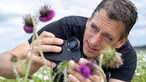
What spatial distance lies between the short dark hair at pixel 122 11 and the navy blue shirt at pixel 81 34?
0.75 ft

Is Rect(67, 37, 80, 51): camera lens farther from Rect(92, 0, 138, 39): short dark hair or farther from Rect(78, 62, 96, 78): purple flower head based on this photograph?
Rect(92, 0, 138, 39): short dark hair

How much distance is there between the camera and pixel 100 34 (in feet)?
7.55

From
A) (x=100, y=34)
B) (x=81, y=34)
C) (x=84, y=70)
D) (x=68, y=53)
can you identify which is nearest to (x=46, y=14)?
(x=84, y=70)

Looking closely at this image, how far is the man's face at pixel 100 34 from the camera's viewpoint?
7.36 ft

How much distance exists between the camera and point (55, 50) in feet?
5.96

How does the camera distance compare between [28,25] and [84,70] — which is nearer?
[84,70]

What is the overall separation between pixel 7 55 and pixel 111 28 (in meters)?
0.65

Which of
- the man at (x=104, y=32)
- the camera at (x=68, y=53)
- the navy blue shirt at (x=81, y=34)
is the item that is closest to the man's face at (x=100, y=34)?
the man at (x=104, y=32)

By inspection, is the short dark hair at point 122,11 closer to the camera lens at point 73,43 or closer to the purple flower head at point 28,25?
the camera lens at point 73,43

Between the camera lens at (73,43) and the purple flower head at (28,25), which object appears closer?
the purple flower head at (28,25)

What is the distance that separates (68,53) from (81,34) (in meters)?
1.06

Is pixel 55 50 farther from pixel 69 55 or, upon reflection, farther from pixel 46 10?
pixel 46 10

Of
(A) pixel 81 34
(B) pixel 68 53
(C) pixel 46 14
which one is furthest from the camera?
(A) pixel 81 34

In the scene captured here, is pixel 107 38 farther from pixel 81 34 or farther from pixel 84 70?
pixel 84 70
